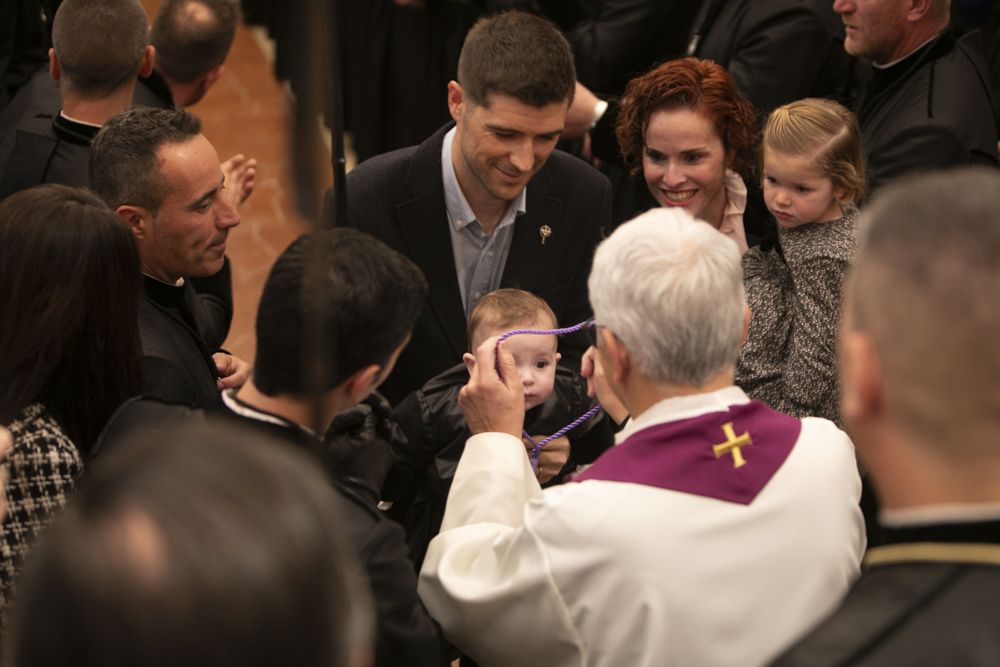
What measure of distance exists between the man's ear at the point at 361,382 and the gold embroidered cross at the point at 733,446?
608 millimetres

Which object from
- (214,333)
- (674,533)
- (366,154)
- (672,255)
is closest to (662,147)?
(214,333)

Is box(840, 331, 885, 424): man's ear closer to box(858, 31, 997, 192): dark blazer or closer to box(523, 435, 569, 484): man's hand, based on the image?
box(523, 435, 569, 484): man's hand

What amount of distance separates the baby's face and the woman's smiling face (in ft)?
2.67

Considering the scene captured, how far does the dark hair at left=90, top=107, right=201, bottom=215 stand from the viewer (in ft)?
9.75

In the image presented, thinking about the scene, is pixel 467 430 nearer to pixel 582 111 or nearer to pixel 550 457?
pixel 550 457

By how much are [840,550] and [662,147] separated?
5.61 feet

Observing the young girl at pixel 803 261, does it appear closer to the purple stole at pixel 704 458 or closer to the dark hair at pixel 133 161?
the purple stole at pixel 704 458

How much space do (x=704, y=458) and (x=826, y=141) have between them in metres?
1.41

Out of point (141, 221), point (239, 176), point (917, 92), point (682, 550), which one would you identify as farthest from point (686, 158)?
point (682, 550)

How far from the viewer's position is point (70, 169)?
3652 mm

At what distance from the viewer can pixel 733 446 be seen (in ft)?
6.73

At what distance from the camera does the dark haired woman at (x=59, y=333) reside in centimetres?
221

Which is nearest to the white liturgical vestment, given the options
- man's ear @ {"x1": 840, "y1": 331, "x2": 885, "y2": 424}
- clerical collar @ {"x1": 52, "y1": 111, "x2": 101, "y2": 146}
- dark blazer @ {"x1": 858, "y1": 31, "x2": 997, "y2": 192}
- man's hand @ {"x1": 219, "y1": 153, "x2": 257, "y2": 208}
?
man's ear @ {"x1": 840, "y1": 331, "x2": 885, "y2": 424}

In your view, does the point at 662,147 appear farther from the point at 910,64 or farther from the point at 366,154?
the point at 366,154
